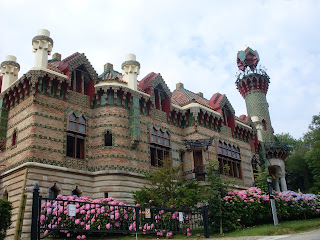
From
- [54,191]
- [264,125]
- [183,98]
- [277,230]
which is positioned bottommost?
[277,230]

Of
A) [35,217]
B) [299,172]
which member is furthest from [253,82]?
[35,217]

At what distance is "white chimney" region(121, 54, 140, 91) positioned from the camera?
2116 centimetres

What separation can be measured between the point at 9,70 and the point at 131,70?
7.16 m

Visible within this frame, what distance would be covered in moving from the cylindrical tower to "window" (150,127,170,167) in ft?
50.4

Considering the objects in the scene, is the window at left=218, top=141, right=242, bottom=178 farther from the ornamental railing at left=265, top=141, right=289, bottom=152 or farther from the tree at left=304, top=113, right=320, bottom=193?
the tree at left=304, top=113, right=320, bottom=193

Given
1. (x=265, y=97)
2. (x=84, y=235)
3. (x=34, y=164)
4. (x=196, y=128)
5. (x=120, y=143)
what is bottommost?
(x=84, y=235)

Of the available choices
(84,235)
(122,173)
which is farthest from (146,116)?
(84,235)

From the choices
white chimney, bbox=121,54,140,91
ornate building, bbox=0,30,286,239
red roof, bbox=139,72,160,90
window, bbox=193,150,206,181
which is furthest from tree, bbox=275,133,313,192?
white chimney, bbox=121,54,140,91

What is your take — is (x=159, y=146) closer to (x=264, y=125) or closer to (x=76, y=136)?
(x=76, y=136)

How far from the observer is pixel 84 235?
14.5 metres

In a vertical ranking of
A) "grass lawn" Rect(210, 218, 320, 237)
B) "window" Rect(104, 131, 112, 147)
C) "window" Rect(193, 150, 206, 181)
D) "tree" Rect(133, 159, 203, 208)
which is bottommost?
"grass lawn" Rect(210, 218, 320, 237)

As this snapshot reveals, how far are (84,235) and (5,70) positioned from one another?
1152 centimetres

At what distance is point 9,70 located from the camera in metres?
20.7

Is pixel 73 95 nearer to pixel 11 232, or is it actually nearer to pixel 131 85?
pixel 131 85
